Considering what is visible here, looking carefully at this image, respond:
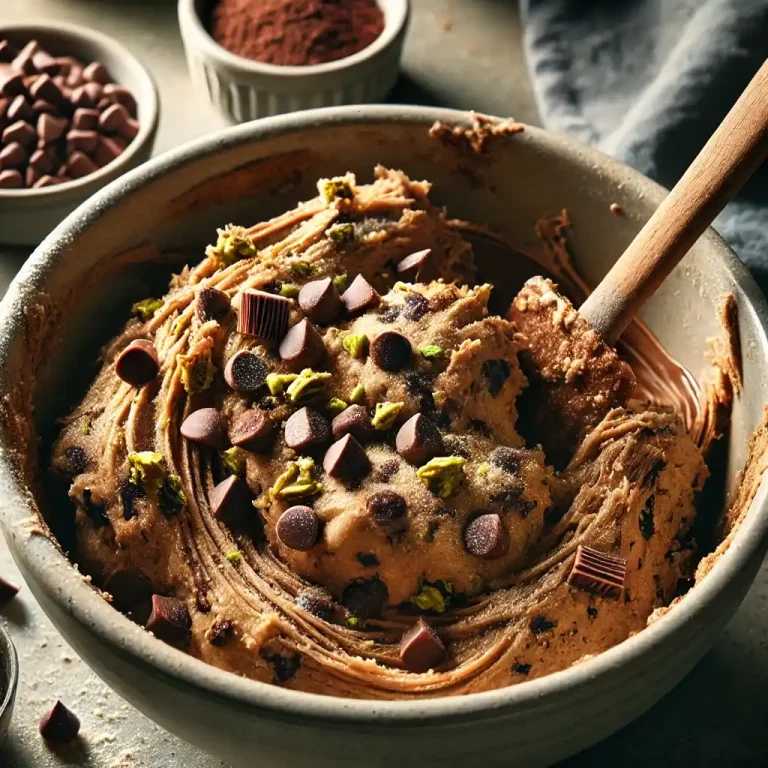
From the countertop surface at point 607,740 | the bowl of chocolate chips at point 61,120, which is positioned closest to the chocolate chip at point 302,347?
the countertop surface at point 607,740

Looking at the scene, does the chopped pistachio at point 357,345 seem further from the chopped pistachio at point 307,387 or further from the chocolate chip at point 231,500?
the chocolate chip at point 231,500

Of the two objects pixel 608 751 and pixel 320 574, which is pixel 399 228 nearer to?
pixel 320 574

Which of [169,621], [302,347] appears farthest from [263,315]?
[169,621]

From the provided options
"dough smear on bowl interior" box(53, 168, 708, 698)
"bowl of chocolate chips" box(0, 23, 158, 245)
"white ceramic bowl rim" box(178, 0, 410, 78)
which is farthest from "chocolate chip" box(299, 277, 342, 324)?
"white ceramic bowl rim" box(178, 0, 410, 78)

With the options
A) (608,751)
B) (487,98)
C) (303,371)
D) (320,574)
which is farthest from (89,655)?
(487,98)

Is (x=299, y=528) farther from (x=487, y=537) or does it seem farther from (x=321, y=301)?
(x=321, y=301)

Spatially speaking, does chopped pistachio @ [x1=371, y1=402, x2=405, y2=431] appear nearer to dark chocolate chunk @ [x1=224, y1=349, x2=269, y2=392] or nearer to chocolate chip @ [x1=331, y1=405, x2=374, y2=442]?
chocolate chip @ [x1=331, y1=405, x2=374, y2=442]

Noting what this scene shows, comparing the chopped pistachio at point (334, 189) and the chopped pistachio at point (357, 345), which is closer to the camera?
the chopped pistachio at point (357, 345)
